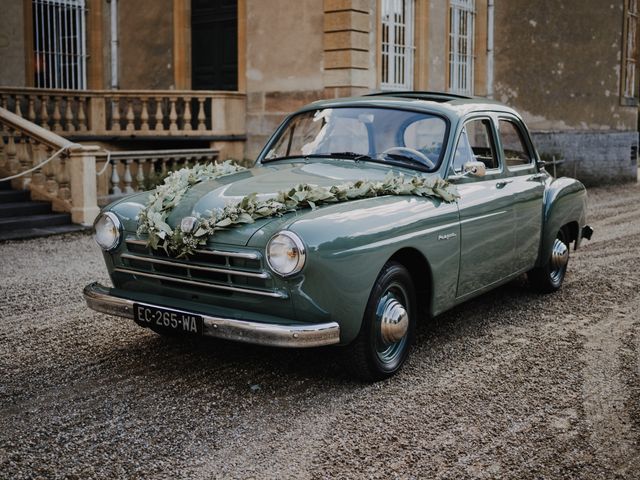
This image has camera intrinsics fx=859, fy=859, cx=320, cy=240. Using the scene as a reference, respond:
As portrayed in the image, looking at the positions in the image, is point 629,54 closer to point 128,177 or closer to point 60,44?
point 60,44

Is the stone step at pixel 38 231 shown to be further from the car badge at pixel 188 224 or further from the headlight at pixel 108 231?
the car badge at pixel 188 224

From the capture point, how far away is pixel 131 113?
1520 cm

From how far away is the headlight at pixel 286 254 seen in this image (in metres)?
4.45

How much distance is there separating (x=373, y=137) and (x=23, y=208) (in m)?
7.24

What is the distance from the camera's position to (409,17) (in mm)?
16766

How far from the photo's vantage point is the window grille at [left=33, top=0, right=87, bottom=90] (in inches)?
654

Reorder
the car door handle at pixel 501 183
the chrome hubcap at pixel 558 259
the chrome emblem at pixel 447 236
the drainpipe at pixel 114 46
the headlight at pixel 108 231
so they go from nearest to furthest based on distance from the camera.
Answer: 1. the headlight at pixel 108 231
2. the chrome emblem at pixel 447 236
3. the car door handle at pixel 501 183
4. the chrome hubcap at pixel 558 259
5. the drainpipe at pixel 114 46

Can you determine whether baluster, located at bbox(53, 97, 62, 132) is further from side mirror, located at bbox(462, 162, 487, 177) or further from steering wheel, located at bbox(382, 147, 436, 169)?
side mirror, located at bbox(462, 162, 487, 177)

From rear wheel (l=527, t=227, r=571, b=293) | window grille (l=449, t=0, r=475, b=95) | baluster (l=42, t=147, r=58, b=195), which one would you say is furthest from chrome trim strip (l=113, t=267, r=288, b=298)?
window grille (l=449, t=0, r=475, b=95)

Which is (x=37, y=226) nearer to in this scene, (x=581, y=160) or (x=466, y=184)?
(x=466, y=184)

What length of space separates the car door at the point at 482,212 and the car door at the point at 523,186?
11 cm

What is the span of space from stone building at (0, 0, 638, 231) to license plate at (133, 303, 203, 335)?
32.7ft

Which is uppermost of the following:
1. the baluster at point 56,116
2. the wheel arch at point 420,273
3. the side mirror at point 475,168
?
the baluster at point 56,116

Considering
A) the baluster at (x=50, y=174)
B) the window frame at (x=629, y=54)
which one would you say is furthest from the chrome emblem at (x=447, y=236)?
the window frame at (x=629, y=54)
